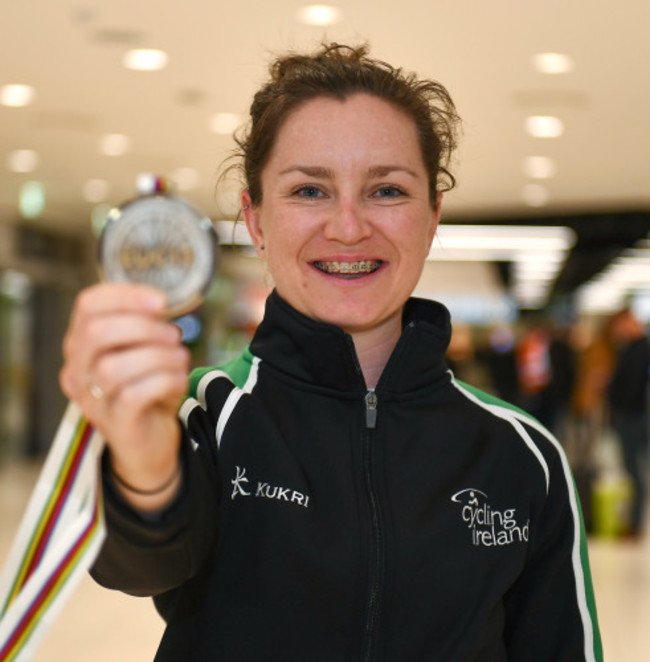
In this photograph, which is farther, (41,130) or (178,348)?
(41,130)

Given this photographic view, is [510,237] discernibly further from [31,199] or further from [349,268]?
[349,268]

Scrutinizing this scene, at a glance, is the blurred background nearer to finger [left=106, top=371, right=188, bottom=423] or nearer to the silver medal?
the silver medal

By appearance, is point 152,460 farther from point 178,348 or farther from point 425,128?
point 425,128

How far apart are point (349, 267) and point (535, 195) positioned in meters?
10.6

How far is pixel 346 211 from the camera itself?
3.94ft

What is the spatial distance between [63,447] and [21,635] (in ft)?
0.55

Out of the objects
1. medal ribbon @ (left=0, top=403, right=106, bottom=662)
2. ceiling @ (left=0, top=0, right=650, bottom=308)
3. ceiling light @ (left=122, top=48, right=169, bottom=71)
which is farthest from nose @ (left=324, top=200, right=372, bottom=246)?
ceiling light @ (left=122, top=48, right=169, bottom=71)

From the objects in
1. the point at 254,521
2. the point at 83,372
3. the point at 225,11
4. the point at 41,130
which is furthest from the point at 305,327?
the point at 41,130

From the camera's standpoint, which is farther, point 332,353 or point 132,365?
point 332,353

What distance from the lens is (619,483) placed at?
24.9 ft

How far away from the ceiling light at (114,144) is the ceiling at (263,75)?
3.6 inches

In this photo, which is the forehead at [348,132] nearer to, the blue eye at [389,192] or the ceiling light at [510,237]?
the blue eye at [389,192]

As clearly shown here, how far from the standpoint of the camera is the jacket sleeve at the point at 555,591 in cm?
134

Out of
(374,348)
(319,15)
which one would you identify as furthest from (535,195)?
(374,348)
